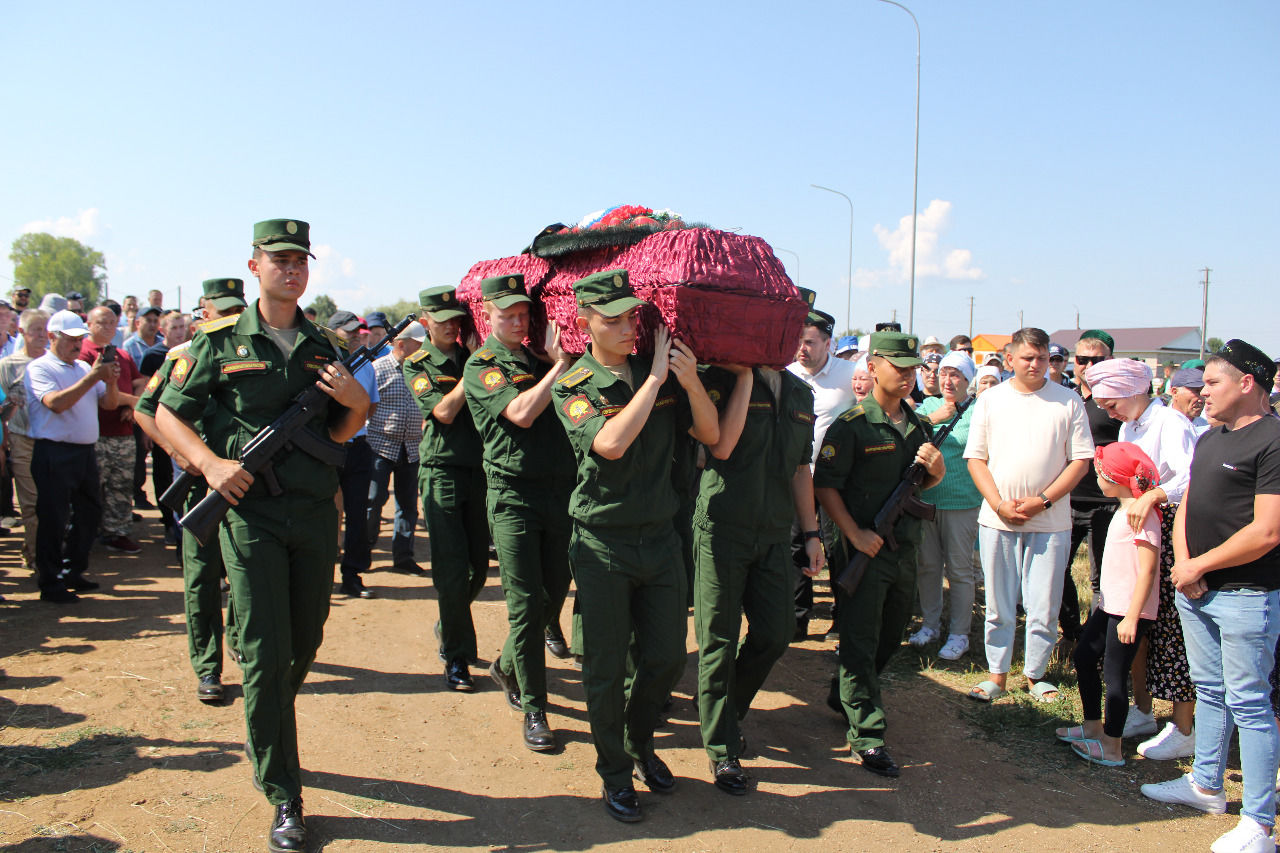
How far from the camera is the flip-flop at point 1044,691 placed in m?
4.88

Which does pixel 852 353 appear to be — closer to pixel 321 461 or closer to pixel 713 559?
pixel 713 559

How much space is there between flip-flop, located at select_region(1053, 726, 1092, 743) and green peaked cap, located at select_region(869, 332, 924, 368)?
2.11m

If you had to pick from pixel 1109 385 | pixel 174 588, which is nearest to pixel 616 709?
pixel 1109 385

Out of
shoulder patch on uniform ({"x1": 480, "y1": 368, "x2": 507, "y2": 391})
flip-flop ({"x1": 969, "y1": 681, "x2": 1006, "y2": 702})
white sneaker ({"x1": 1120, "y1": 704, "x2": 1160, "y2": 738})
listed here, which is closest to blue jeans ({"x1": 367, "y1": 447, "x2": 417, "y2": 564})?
shoulder patch on uniform ({"x1": 480, "y1": 368, "x2": 507, "y2": 391})

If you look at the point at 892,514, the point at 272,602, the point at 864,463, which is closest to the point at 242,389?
the point at 272,602

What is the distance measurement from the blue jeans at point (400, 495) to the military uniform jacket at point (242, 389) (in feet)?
12.1

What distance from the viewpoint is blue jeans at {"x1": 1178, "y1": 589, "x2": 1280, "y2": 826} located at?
3434 millimetres

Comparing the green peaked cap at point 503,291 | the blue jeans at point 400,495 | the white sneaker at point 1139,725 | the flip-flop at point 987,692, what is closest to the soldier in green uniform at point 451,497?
the green peaked cap at point 503,291

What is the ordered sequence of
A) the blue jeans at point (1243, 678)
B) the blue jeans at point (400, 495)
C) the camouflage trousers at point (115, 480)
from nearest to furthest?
the blue jeans at point (1243, 678) < the blue jeans at point (400, 495) < the camouflage trousers at point (115, 480)

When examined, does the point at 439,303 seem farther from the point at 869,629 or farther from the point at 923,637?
the point at 923,637

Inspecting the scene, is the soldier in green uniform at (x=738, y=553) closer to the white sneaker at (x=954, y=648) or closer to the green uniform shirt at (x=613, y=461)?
the green uniform shirt at (x=613, y=461)

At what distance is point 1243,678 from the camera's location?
349 cm

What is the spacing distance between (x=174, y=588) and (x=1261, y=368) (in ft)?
23.6

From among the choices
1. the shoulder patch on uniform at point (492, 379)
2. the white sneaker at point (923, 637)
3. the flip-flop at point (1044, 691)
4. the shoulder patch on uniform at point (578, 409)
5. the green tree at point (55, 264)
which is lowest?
the flip-flop at point (1044, 691)
